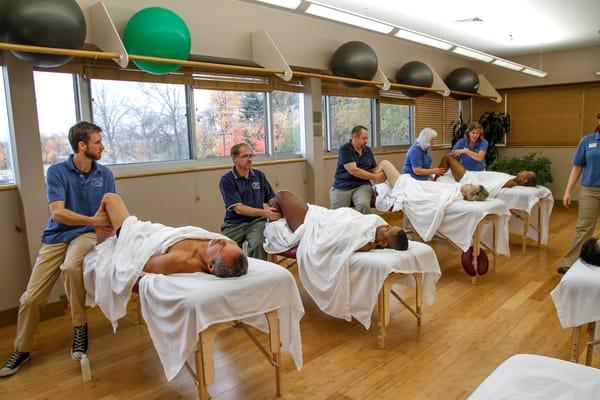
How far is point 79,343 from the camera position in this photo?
271 centimetres

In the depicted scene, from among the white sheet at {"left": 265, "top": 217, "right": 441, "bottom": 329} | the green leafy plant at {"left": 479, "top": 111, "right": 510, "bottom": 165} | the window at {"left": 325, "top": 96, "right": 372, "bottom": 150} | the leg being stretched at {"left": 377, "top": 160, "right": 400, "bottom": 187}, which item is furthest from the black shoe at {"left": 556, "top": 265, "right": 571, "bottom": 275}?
the green leafy plant at {"left": 479, "top": 111, "right": 510, "bottom": 165}

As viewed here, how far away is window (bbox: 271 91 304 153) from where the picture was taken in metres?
5.38

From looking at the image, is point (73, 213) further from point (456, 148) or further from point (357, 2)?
point (456, 148)

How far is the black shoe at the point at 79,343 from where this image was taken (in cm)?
268

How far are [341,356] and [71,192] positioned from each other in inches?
74.8

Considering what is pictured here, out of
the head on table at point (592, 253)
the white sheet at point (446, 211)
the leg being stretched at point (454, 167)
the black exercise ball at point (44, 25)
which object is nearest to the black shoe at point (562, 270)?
the white sheet at point (446, 211)

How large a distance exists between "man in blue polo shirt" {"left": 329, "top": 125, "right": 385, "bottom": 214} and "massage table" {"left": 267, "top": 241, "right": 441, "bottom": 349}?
1.39m

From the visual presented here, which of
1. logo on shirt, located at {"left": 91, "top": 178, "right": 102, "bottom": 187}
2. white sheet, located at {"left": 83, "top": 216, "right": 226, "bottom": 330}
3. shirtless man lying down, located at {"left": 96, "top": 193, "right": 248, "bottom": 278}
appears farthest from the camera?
logo on shirt, located at {"left": 91, "top": 178, "right": 102, "bottom": 187}

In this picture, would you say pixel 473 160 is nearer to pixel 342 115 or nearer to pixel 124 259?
pixel 342 115

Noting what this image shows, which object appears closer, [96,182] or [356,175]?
[96,182]

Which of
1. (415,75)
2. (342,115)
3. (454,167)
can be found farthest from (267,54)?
(415,75)

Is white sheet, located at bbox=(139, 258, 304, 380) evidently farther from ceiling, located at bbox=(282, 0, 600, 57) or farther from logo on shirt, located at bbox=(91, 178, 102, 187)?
ceiling, located at bbox=(282, 0, 600, 57)

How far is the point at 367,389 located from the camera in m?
2.40

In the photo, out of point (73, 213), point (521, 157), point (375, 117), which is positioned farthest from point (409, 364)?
point (521, 157)
